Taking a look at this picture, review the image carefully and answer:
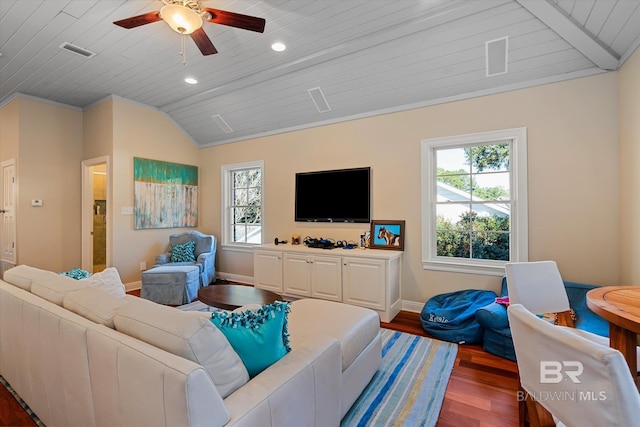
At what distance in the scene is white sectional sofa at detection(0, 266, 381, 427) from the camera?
0.93 meters

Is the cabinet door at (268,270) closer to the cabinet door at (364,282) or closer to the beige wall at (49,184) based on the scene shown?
the cabinet door at (364,282)

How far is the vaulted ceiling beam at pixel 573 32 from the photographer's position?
2312 mm

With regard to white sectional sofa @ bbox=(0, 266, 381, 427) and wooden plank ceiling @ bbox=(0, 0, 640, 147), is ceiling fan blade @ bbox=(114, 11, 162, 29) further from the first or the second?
white sectional sofa @ bbox=(0, 266, 381, 427)

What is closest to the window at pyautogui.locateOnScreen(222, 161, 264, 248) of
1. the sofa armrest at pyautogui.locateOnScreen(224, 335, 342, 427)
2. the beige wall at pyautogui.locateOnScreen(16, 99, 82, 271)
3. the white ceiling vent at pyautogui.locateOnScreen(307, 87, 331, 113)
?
the white ceiling vent at pyautogui.locateOnScreen(307, 87, 331, 113)

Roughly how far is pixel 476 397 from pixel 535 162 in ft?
7.76

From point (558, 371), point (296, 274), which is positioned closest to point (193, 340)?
point (558, 371)

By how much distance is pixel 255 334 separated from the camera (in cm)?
125

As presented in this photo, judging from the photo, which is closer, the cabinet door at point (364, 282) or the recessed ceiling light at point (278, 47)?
the recessed ceiling light at point (278, 47)

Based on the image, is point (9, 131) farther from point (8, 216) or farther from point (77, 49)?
point (77, 49)

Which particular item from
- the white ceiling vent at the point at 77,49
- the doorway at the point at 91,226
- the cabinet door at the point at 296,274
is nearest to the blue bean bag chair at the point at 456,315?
the cabinet door at the point at 296,274

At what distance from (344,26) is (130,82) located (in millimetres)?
3115

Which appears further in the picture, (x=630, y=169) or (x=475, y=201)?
(x=475, y=201)

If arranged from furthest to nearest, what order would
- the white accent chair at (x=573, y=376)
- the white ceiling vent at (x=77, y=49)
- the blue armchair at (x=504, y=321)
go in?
the white ceiling vent at (x=77, y=49)
the blue armchair at (x=504, y=321)
the white accent chair at (x=573, y=376)

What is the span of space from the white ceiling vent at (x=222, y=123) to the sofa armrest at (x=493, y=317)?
4.50 meters
